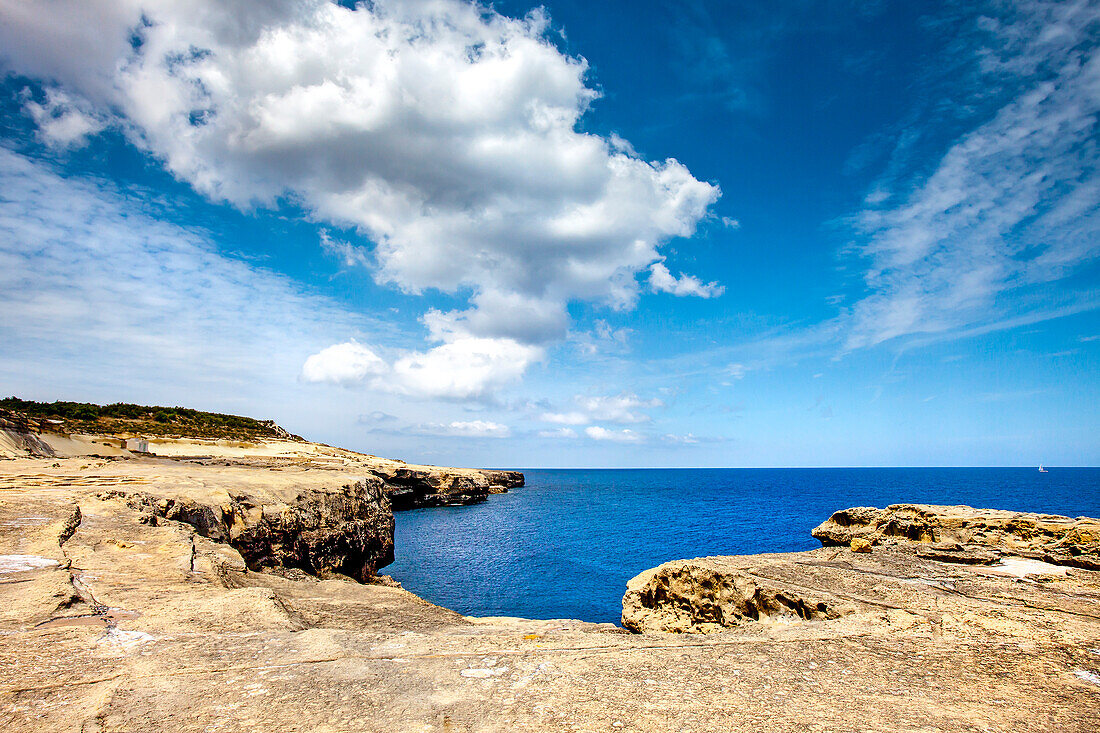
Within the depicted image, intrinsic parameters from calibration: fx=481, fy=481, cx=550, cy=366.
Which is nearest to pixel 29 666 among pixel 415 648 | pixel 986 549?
pixel 415 648

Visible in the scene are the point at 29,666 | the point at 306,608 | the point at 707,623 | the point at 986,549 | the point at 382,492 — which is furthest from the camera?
the point at 382,492

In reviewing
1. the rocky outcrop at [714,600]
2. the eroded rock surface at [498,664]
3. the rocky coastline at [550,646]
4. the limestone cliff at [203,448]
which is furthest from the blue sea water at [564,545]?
the eroded rock surface at [498,664]

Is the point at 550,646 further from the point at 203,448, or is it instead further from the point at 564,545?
the point at 203,448

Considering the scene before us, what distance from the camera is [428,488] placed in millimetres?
76062

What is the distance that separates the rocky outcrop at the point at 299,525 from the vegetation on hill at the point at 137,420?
35.6 metres

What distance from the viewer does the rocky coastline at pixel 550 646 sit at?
13.6 feet

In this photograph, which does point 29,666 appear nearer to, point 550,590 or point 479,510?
point 550,590

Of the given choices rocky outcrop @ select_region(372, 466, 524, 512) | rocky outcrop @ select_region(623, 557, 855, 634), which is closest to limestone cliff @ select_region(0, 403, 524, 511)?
rocky outcrop @ select_region(372, 466, 524, 512)

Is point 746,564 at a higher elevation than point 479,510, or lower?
higher

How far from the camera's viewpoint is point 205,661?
16.5 ft

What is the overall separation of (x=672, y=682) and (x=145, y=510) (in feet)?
44.8

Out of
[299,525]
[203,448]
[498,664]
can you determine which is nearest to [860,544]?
[498,664]

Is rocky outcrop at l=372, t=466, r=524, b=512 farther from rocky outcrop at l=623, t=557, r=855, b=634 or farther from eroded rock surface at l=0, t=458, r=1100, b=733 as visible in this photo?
eroded rock surface at l=0, t=458, r=1100, b=733

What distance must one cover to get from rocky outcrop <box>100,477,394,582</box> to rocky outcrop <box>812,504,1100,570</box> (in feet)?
61.5
